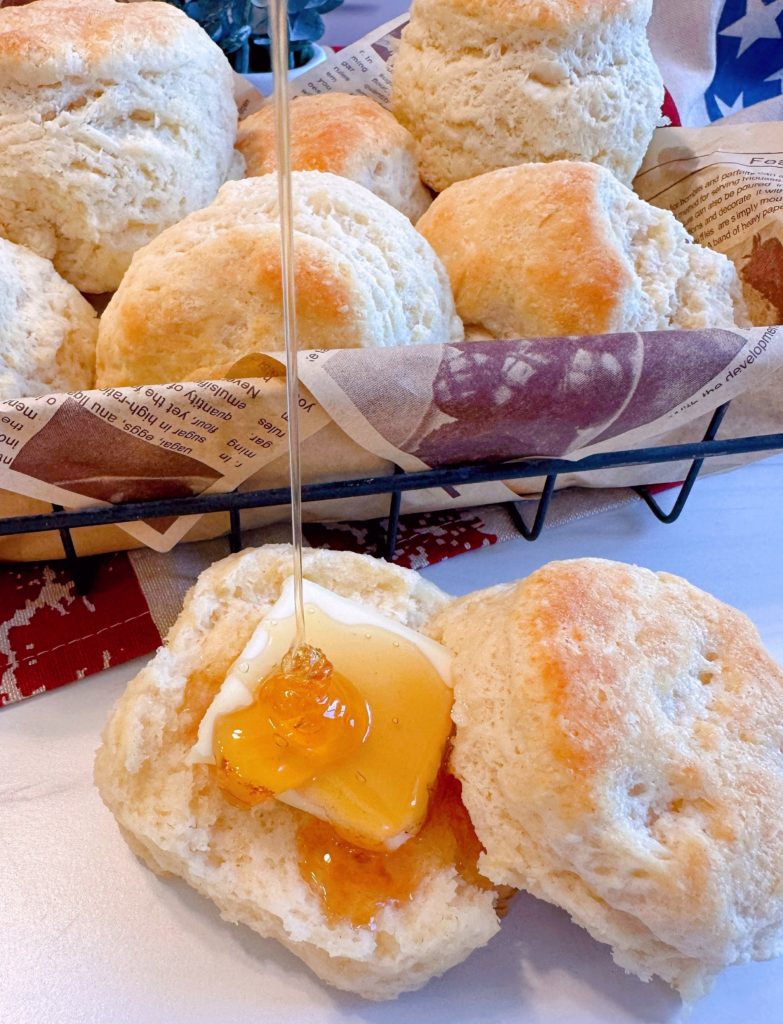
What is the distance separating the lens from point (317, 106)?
1.53 metres

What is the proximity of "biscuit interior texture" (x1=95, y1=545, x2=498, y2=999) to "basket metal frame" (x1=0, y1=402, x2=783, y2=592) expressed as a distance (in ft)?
0.37

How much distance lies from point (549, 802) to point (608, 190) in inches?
36.0

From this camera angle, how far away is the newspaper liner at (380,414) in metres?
0.94

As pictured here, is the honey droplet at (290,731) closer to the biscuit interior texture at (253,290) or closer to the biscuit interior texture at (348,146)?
the biscuit interior texture at (253,290)

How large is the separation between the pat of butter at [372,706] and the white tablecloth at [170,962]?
7.3 inches

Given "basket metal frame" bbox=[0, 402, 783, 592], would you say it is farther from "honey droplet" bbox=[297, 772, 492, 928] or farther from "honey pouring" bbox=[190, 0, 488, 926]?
"honey droplet" bbox=[297, 772, 492, 928]

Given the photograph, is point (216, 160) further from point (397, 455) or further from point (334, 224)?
point (397, 455)

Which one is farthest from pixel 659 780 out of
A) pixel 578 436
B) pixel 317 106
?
pixel 317 106

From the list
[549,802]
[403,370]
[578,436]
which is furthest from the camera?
[578,436]

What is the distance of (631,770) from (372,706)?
0.84 ft

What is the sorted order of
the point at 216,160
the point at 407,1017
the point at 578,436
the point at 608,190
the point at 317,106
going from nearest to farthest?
the point at 407,1017
the point at 578,436
the point at 608,190
the point at 216,160
the point at 317,106

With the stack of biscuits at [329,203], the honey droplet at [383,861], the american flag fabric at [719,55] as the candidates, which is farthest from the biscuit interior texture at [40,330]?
the american flag fabric at [719,55]

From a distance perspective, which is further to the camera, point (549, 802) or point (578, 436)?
point (578, 436)

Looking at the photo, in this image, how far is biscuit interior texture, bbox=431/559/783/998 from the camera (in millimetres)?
718
